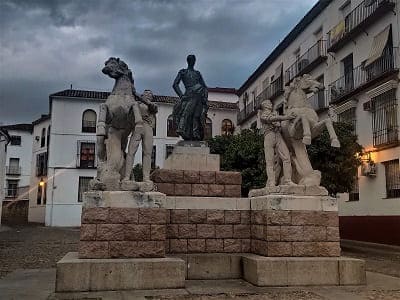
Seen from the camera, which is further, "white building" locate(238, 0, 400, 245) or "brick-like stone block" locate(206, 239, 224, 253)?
"white building" locate(238, 0, 400, 245)

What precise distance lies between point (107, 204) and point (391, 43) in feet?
57.8

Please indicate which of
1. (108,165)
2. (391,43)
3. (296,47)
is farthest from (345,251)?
(296,47)

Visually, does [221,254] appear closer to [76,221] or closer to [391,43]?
[391,43]

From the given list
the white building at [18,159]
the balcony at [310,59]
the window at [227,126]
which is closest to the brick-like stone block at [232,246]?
the balcony at [310,59]

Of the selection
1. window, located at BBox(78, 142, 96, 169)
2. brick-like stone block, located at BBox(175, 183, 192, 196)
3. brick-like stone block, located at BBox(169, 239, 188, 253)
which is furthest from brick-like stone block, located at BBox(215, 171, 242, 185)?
window, located at BBox(78, 142, 96, 169)

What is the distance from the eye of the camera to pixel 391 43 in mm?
20953

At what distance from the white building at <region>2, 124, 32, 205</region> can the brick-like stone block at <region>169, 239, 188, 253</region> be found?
5215 centimetres

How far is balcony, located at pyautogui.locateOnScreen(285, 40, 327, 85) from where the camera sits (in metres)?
27.8

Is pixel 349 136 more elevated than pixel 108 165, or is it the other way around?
pixel 349 136

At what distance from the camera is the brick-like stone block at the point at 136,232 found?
24.5 ft

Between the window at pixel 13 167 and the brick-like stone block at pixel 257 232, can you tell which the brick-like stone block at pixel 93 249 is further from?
Answer: the window at pixel 13 167

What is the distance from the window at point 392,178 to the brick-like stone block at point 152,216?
602 inches

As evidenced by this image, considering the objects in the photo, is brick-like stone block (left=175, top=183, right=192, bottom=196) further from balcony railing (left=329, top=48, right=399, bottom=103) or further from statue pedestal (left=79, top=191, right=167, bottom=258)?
balcony railing (left=329, top=48, right=399, bottom=103)

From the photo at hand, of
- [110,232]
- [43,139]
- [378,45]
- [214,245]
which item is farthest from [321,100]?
[43,139]
